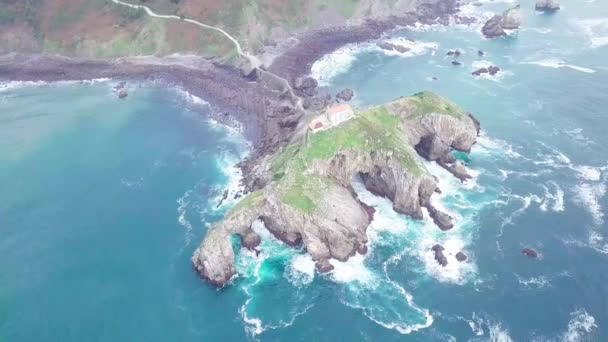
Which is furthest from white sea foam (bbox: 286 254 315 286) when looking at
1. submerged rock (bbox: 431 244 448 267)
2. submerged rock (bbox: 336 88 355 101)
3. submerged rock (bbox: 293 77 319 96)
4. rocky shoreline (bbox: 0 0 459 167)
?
submerged rock (bbox: 293 77 319 96)

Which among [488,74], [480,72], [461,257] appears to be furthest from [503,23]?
[461,257]

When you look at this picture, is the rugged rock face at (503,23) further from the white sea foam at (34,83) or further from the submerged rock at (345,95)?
the white sea foam at (34,83)

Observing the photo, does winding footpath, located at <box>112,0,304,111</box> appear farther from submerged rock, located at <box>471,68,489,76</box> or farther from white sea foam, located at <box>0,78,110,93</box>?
submerged rock, located at <box>471,68,489,76</box>

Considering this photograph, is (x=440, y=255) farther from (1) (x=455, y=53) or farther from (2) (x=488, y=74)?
(1) (x=455, y=53)

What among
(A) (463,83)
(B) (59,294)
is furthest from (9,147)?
(A) (463,83)

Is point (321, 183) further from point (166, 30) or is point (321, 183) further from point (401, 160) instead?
point (166, 30)

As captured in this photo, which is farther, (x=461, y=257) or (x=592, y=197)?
(x=592, y=197)
